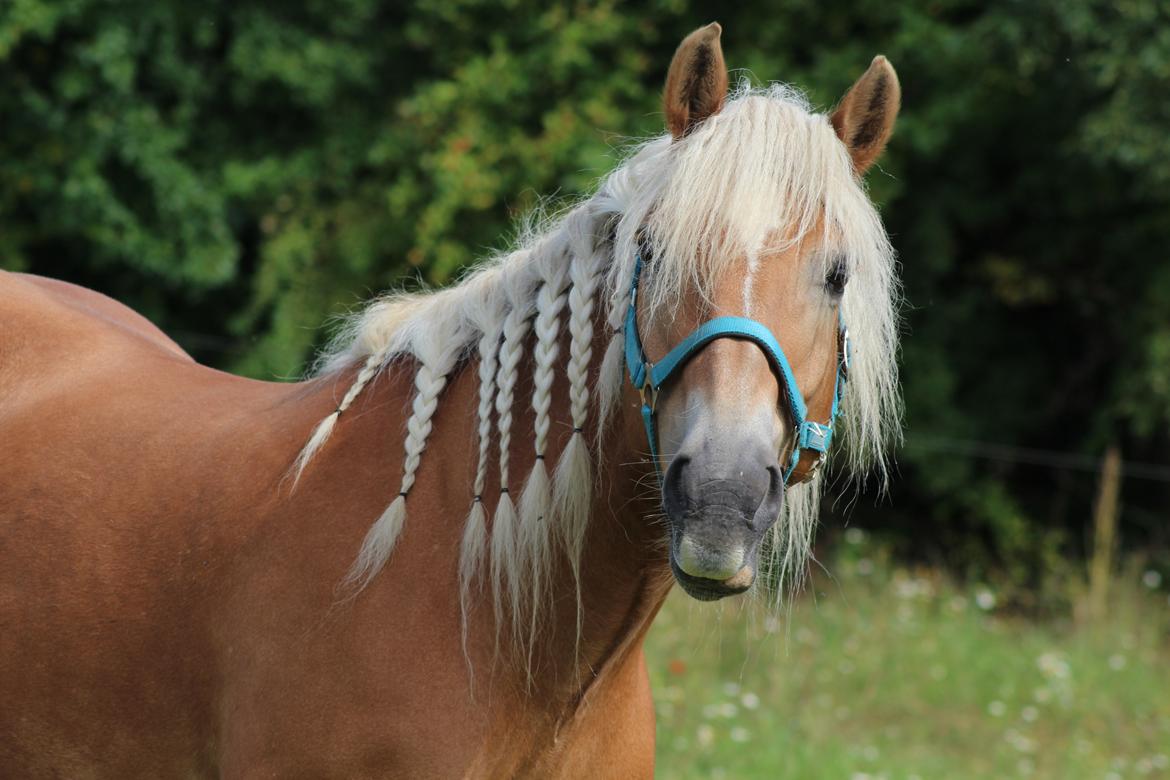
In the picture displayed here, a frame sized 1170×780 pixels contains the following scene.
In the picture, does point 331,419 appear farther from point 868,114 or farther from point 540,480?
point 868,114

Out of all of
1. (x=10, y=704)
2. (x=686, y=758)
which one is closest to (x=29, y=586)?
(x=10, y=704)

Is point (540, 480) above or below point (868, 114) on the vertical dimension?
below

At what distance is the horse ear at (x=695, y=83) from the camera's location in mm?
1986

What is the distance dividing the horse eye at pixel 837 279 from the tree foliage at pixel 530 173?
18.4 feet

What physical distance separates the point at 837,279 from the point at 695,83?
0.42 metres

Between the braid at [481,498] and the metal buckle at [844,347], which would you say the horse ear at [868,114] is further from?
the braid at [481,498]

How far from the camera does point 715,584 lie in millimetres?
1720

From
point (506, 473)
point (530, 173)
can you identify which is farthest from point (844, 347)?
point (530, 173)

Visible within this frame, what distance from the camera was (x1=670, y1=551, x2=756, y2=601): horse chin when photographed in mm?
1713

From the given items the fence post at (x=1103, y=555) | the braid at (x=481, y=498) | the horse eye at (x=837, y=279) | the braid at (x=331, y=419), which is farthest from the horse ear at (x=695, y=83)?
the fence post at (x=1103, y=555)

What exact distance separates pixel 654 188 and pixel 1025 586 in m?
7.03

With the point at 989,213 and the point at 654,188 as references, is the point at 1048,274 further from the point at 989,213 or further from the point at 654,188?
the point at 654,188

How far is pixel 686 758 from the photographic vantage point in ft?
14.9

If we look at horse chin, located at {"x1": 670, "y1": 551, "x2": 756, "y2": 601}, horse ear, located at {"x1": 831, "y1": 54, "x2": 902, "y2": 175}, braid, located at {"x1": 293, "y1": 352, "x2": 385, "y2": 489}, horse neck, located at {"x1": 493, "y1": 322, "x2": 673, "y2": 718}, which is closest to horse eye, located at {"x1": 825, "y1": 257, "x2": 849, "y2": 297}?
horse ear, located at {"x1": 831, "y1": 54, "x2": 902, "y2": 175}
